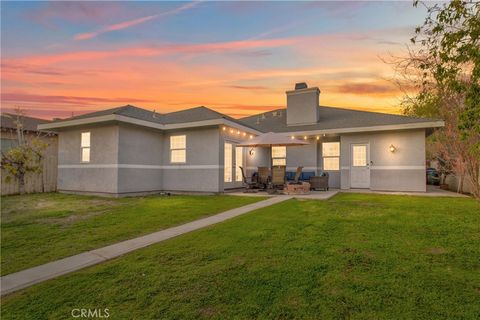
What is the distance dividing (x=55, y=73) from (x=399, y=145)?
56.9 ft

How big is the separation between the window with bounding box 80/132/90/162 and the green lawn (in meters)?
3.40

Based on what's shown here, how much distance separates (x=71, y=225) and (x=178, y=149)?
25.0 ft

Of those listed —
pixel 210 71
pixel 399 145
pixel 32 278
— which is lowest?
pixel 32 278

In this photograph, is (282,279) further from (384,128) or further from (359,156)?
(359,156)

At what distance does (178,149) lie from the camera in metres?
13.5

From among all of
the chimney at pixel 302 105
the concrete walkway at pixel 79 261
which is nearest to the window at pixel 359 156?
the chimney at pixel 302 105

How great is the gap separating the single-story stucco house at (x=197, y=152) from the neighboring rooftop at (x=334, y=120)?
0.13m

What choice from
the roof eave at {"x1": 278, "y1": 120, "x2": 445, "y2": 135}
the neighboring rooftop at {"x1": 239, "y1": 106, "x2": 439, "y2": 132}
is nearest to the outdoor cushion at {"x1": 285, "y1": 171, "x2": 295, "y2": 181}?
the roof eave at {"x1": 278, "y1": 120, "x2": 445, "y2": 135}

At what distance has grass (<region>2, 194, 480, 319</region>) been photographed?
2561 millimetres

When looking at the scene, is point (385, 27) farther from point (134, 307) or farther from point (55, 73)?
point (55, 73)

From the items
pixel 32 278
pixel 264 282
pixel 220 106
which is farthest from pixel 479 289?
pixel 220 106

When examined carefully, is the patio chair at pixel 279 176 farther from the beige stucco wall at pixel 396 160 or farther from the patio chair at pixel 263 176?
the beige stucco wall at pixel 396 160

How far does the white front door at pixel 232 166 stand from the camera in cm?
1327

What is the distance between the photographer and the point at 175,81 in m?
14.3
